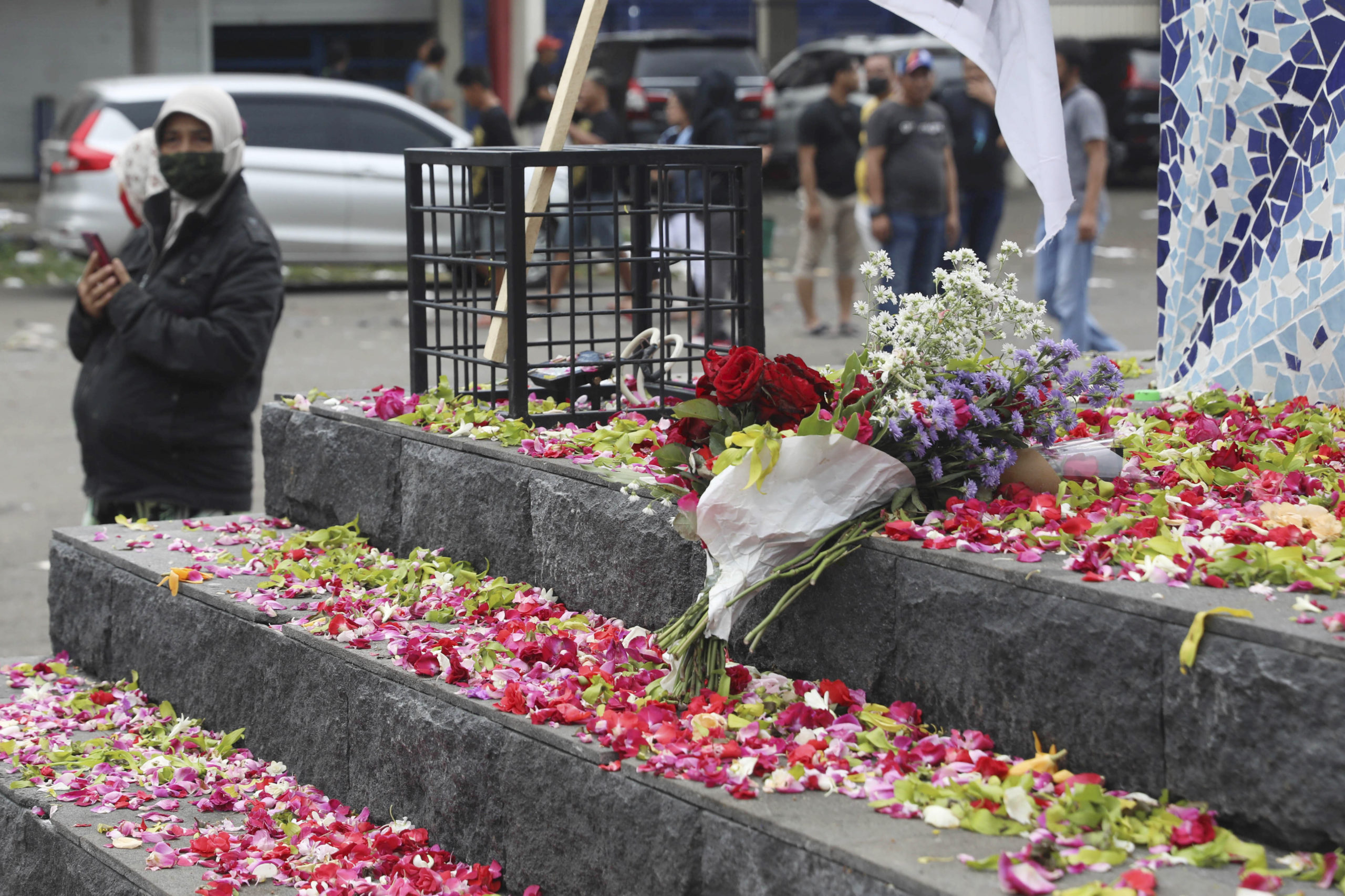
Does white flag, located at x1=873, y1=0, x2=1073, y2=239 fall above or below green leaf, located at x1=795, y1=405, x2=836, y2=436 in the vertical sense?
above

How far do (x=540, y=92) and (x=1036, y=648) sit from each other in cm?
1136

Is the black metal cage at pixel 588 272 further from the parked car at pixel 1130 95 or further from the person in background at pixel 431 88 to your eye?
the parked car at pixel 1130 95

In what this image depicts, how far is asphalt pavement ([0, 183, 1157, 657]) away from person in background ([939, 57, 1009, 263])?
4.17 ft

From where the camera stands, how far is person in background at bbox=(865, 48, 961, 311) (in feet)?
30.5

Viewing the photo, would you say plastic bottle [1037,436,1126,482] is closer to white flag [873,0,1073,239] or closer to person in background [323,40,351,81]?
white flag [873,0,1073,239]

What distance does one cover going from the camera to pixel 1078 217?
336 inches

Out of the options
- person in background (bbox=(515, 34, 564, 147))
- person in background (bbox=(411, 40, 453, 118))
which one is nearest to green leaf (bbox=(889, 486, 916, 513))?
person in background (bbox=(515, 34, 564, 147))

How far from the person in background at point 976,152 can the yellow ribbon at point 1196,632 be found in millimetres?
7809

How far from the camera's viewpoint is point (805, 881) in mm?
2145

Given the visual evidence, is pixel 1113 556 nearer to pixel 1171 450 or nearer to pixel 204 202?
pixel 1171 450

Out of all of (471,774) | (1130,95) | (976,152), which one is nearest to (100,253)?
(471,774)

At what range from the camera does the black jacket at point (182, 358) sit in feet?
14.3

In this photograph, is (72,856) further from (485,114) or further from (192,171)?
(485,114)

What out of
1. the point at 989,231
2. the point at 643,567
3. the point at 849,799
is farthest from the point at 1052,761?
the point at 989,231
